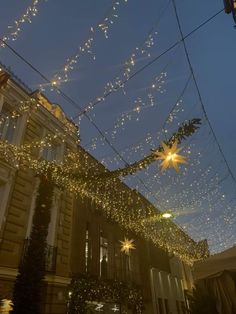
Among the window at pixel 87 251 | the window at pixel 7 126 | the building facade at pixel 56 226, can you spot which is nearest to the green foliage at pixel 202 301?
the building facade at pixel 56 226

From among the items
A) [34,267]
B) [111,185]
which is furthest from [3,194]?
[111,185]

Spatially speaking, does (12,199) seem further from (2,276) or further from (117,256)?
(117,256)

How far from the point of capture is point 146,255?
20.5m

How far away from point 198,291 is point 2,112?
939 cm

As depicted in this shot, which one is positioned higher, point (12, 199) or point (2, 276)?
point (12, 199)

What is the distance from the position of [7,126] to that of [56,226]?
4.46m

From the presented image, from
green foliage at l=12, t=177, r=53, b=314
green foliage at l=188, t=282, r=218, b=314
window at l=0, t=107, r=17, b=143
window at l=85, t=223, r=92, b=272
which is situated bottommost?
green foliage at l=188, t=282, r=218, b=314

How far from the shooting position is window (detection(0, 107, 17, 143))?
11156 mm

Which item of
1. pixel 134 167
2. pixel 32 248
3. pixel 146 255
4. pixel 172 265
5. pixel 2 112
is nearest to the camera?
pixel 134 167

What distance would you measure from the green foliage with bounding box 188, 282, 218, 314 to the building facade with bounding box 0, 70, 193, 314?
1951mm

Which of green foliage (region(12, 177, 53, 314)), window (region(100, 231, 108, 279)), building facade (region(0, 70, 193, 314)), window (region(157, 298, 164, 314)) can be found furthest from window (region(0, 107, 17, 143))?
window (region(157, 298, 164, 314))

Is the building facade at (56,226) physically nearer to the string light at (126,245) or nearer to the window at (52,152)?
the window at (52,152)

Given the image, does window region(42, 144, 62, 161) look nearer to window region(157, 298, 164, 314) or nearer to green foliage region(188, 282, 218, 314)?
green foliage region(188, 282, 218, 314)

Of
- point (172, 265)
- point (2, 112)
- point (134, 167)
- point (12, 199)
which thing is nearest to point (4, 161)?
point (12, 199)
